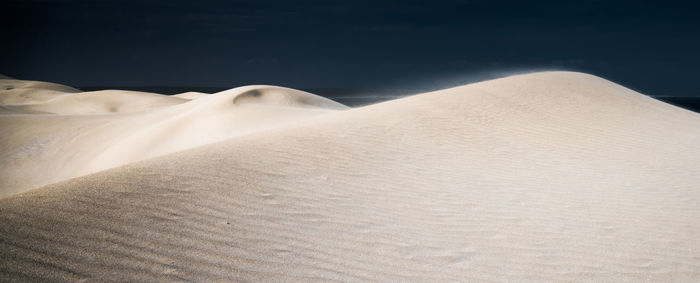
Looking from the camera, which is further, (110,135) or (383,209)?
(110,135)

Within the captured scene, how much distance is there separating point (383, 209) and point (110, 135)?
18.1 m

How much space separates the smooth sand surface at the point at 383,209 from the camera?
3.56 meters

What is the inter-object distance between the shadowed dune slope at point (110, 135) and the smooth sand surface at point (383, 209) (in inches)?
298

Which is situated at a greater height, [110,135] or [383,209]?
[383,209]

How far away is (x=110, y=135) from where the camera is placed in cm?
1939

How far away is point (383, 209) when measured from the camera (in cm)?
522

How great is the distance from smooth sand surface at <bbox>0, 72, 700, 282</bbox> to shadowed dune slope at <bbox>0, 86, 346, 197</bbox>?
24.8 feet

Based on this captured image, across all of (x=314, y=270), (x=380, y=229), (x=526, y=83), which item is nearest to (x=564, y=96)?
(x=526, y=83)

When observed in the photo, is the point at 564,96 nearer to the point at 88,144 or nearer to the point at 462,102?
the point at 462,102

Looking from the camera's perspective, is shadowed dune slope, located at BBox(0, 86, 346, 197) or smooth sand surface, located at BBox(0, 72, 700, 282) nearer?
smooth sand surface, located at BBox(0, 72, 700, 282)

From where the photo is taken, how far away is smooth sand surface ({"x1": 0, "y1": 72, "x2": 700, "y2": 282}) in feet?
11.7

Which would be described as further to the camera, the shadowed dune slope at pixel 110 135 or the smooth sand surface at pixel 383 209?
the shadowed dune slope at pixel 110 135

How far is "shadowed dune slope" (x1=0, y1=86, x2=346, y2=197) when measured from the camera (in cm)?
1545

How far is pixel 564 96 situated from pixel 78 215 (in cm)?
1309
